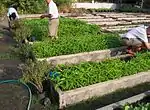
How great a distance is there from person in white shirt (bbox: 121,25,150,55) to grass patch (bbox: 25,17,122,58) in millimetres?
792

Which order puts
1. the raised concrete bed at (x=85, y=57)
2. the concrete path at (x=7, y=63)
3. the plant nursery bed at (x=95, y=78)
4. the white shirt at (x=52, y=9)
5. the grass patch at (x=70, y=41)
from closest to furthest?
the plant nursery bed at (x=95, y=78) → the concrete path at (x=7, y=63) → the raised concrete bed at (x=85, y=57) → the grass patch at (x=70, y=41) → the white shirt at (x=52, y=9)

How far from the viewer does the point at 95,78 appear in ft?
21.0

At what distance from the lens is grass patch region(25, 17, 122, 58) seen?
832 cm

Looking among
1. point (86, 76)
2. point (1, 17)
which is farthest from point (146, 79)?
point (1, 17)

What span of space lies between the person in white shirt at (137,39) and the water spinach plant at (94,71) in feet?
1.56

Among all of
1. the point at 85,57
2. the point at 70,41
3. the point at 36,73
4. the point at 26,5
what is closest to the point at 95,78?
the point at 36,73

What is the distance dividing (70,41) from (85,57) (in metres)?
1.01

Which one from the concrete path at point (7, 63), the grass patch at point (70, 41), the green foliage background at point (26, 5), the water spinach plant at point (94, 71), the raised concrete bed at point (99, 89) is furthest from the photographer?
the green foliage background at point (26, 5)

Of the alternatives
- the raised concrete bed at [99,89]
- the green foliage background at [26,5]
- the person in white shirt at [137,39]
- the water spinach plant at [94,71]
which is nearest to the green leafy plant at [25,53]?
the water spinach plant at [94,71]

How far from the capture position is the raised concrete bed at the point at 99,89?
5820mm

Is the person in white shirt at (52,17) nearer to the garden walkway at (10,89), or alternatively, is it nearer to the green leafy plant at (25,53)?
the green leafy plant at (25,53)

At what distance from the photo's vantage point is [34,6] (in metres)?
16.9

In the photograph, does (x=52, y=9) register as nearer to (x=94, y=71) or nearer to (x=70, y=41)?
(x=70, y=41)

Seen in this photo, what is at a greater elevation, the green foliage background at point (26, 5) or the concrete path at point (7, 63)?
the green foliage background at point (26, 5)
